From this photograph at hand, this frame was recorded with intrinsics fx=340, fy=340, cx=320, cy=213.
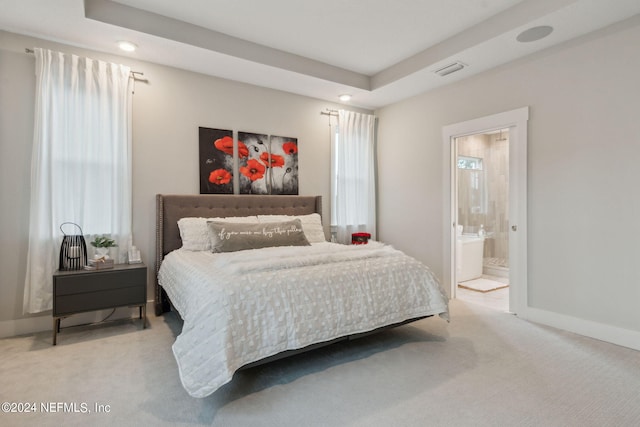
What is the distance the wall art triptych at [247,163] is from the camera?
384 cm

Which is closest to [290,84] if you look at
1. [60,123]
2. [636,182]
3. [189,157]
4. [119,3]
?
[189,157]

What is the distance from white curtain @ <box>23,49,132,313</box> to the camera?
2.95 metres

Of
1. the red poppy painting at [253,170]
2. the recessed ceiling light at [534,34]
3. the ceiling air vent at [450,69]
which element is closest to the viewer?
the recessed ceiling light at [534,34]

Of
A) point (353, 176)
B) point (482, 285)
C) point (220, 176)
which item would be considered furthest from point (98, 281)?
point (482, 285)

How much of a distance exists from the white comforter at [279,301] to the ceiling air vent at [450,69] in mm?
2111

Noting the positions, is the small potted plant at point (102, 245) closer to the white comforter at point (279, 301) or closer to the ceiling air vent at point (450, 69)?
the white comforter at point (279, 301)

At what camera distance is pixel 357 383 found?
2.13 metres

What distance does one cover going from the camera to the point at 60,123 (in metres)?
3.04

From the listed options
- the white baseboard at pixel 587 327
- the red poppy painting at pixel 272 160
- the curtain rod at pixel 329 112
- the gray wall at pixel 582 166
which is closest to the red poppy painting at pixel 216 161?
the red poppy painting at pixel 272 160

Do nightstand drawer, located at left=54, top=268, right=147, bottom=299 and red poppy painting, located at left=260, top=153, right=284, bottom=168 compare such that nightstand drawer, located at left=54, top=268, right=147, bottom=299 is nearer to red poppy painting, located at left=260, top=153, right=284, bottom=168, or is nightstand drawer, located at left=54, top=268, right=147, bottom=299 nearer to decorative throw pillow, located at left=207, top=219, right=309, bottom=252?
decorative throw pillow, located at left=207, top=219, right=309, bottom=252

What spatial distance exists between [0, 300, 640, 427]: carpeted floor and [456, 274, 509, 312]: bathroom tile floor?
2.86ft

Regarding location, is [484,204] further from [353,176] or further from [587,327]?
[587,327]

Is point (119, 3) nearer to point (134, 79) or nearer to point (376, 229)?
point (134, 79)

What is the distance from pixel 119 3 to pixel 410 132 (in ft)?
11.5
